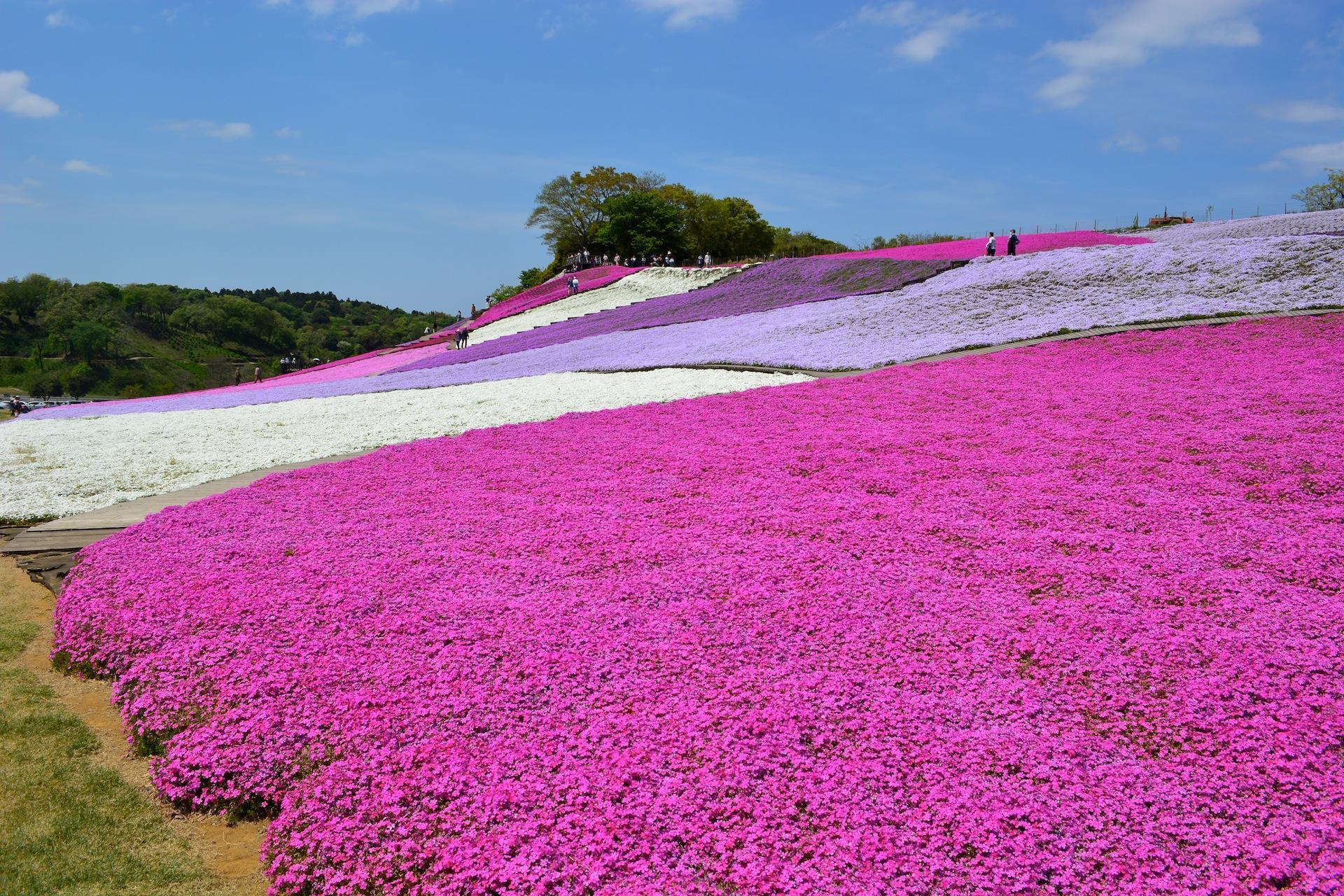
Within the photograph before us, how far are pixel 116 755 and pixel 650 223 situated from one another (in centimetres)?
7875

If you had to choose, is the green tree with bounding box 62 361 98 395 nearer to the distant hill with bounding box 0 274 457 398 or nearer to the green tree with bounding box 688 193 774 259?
the distant hill with bounding box 0 274 457 398

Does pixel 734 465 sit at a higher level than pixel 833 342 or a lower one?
lower

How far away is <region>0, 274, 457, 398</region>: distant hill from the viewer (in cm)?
11912

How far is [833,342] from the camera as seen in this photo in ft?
82.1

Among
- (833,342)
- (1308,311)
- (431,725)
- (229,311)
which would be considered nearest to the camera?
(431,725)

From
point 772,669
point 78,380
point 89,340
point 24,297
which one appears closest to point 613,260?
point 78,380

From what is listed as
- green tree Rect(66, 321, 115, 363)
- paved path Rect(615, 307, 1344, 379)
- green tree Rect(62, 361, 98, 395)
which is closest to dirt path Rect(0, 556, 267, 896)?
paved path Rect(615, 307, 1344, 379)

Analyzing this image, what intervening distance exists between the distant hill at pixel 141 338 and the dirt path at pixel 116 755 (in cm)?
10170

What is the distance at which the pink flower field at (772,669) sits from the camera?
4828 mm

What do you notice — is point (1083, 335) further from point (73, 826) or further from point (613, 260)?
point (613, 260)

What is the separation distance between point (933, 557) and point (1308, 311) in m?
17.9

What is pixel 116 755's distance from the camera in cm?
687

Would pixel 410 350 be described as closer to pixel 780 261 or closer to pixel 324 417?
pixel 780 261

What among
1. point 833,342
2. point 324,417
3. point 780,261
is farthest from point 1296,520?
point 780,261
